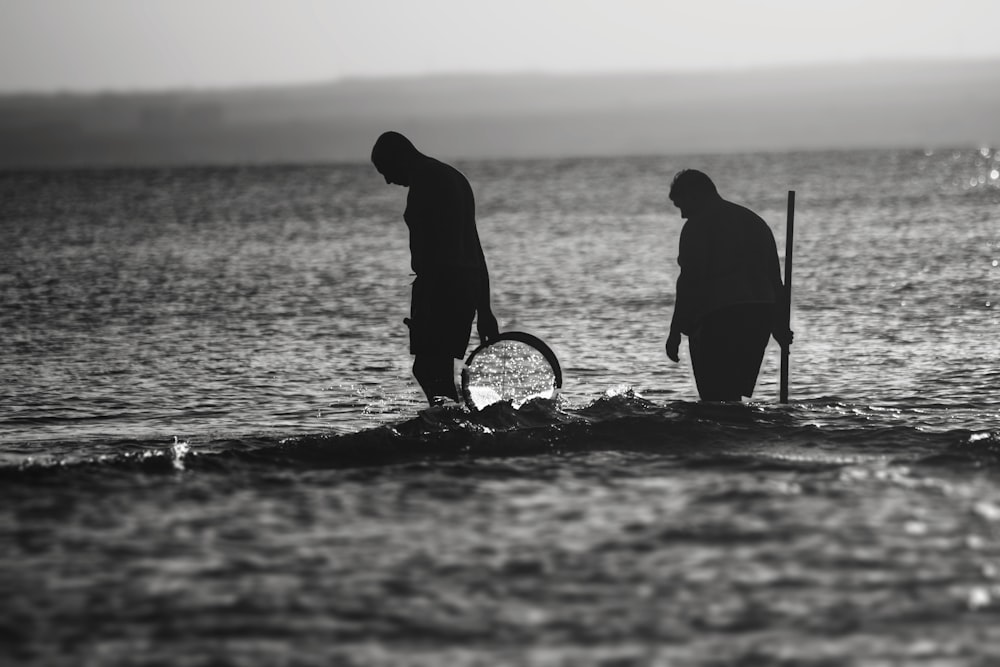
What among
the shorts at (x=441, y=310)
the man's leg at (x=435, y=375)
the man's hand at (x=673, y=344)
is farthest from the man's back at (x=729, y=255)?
the man's leg at (x=435, y=375)

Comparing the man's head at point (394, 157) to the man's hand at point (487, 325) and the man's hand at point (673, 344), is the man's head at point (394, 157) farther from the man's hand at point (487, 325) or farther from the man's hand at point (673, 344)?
the man's hand at point (673, 344)

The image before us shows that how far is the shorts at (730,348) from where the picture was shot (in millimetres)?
9906

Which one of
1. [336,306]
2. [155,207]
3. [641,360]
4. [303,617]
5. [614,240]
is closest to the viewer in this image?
[303,617]

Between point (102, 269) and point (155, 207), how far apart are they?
3973cm

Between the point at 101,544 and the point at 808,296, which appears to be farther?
the point at 808,296

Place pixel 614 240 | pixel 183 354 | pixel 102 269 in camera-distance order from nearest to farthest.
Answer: pixel 183 354
pixel 102 269
pixel 614 240

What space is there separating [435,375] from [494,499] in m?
2.68

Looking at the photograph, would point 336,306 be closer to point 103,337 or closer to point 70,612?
point 103,337

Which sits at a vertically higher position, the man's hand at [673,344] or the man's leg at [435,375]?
the man's hand at [673,344]

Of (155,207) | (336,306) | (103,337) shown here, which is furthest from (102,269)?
(155,207)

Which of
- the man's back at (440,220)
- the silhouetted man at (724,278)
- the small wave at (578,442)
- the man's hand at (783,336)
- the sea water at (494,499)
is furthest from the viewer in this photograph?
the man's hand at (783,336)

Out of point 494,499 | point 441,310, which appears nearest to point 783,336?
point 441,310

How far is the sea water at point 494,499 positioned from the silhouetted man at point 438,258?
1.69 ft

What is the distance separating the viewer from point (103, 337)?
17.2m
